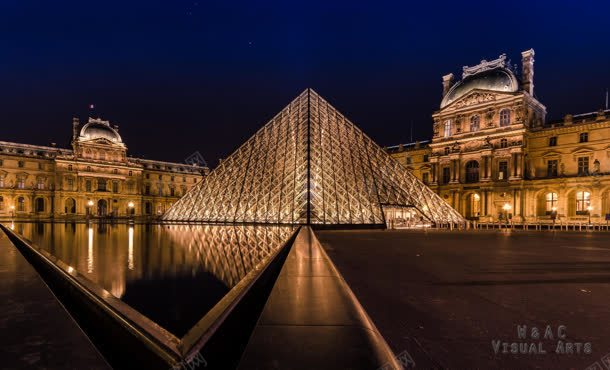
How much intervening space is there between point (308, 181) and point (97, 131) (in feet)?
155

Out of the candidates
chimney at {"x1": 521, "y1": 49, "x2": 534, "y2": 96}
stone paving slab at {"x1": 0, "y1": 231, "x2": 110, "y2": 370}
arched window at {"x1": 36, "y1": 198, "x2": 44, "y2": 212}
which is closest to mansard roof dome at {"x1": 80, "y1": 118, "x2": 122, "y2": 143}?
arched window at {"x1": 36, "y1": 198, "x2": 44, "y2": 212}

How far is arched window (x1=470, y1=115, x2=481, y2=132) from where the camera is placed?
114 feet

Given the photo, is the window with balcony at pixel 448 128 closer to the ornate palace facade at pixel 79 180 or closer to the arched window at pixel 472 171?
the arched window at pixel 472 171

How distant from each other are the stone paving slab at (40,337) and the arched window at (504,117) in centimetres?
3776

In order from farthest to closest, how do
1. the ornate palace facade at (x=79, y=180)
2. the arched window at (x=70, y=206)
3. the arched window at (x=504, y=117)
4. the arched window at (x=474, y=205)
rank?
the arched window at (x=70, y=206) < the ornate palace facade at (x=79, y=180) < the arched window at (x=474, y=205) < the arched window at (x=504, y=117)

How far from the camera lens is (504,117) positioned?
33344 millimetres

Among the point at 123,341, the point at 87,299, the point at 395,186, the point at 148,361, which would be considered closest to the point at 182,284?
the point at 87,299

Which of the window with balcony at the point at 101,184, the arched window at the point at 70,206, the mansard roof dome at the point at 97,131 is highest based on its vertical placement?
the mansard roof dome at the point at 97,131

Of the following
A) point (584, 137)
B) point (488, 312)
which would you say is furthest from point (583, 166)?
point (488, 312)

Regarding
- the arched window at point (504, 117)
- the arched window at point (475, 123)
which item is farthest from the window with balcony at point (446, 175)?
the arched window at point (504, 117)

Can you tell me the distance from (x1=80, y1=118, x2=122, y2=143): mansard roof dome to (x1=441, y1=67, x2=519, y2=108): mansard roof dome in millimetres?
48299

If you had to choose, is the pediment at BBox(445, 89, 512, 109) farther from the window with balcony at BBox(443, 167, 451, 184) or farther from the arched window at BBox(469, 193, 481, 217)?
the arched window at BBox(469, 193, 481, 217)

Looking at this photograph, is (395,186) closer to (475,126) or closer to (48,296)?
(475,126)

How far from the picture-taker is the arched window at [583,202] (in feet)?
95.2
